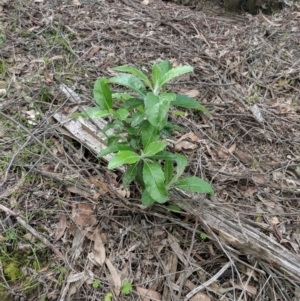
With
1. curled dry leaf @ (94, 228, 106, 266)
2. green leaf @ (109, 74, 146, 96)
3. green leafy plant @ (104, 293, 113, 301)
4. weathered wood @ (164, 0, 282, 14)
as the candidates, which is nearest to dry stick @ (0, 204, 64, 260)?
curled dry leaf @ (94, 228, 106, 266)

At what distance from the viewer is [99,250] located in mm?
1938

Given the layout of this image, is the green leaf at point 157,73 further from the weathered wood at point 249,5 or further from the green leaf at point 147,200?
the weathered wood at point 249,5

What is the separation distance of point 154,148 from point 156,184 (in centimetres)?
18

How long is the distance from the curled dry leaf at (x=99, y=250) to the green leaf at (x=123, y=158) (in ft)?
1.71

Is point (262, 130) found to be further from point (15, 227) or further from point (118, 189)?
point (15, 227)

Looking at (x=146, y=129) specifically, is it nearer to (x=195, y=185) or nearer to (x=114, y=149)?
(x=114, y=149)

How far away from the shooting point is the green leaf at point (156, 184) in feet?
5.64

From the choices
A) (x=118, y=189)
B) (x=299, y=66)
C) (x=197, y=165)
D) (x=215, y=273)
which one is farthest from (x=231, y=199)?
(x=299, y=66)

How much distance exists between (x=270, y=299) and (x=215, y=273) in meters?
0.30

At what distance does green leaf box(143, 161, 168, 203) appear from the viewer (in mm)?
1720

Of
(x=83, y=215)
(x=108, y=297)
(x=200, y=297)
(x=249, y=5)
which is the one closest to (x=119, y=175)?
(x=83, y=215)

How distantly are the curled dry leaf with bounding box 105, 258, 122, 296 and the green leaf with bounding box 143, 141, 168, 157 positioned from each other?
638 millimetres

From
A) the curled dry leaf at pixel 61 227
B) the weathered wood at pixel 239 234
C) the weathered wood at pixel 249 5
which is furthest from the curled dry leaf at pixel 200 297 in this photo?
the weathered wood at pixel 249 5

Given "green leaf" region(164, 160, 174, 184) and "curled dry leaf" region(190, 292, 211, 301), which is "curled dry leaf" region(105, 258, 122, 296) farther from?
"green leaf" region(164, 160, 174, 184)
